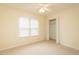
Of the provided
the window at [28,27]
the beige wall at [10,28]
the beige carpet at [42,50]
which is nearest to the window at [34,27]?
the window at [28,27]

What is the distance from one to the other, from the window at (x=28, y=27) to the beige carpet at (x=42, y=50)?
0.26 m

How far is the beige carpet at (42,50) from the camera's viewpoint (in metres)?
1.80

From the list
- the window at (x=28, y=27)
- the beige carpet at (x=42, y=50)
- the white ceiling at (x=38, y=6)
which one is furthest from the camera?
the window at (x=28, y=27)

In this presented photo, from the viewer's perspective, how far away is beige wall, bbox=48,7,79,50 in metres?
1.89

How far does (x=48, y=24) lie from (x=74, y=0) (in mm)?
740

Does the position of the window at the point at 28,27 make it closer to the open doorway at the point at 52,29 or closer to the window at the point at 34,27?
the window at the point at 34,27

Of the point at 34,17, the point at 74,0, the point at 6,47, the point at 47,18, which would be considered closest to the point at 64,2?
the point at 74,0

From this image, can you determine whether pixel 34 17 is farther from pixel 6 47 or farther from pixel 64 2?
pixel 6 47

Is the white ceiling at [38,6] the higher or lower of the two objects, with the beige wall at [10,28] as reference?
higher

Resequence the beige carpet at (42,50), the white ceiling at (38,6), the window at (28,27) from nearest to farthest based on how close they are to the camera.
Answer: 1. the white ceiling at (38,6)
2. the beige carpet at (42,50)
3. the window at (28,27)

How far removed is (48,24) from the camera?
2070mm

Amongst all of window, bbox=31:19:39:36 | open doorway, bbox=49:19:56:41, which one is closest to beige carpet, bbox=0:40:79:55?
open doorway, bbox=49:19:56:41

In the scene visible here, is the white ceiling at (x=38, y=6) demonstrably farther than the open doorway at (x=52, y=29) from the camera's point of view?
No

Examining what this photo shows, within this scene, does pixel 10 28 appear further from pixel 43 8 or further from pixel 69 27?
pixel 69 27
